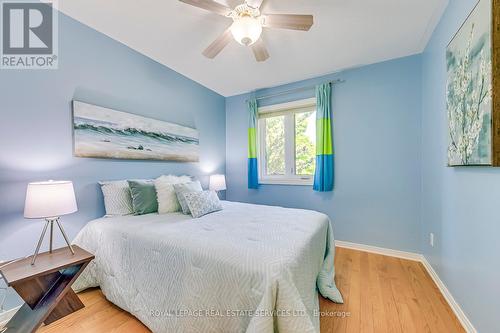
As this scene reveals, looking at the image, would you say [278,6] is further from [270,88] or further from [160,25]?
[270,88]

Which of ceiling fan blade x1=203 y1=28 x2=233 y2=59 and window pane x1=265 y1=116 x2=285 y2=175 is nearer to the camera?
ceiling fan blade x1=203 y1=28 x2=233 y2=59

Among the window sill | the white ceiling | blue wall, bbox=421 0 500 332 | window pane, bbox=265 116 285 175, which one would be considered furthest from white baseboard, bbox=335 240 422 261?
the white ceiling

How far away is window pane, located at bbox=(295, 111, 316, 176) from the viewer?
3.18 m

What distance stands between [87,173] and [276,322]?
2.14 metres

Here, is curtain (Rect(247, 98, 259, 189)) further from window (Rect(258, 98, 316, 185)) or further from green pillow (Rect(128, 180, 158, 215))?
green pillow (Rect(128, 180, 158, 215))

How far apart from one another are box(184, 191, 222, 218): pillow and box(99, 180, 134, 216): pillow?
2.03ft

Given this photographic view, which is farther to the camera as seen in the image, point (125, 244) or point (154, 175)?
point (154, 175)

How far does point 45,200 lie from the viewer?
1.40 m

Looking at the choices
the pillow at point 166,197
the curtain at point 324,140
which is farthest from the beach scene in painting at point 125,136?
the curtain at point 324,140

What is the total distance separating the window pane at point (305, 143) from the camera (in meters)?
3.18

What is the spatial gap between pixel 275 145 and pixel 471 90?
243 cm

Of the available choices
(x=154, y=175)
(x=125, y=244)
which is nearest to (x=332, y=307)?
(x=125, y=244)

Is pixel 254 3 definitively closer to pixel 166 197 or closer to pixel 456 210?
pixel 166 197

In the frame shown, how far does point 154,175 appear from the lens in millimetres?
2598
